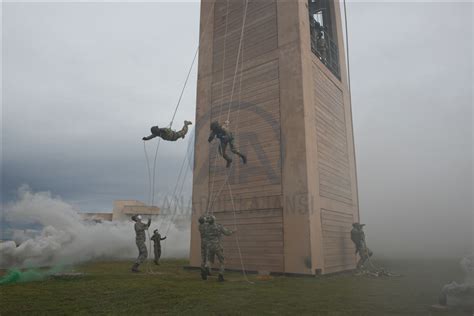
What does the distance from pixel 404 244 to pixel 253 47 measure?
25298 mm

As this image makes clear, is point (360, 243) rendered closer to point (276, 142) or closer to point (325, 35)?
point (276, 142)

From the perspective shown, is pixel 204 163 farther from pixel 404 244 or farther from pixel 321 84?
pixel 404 244

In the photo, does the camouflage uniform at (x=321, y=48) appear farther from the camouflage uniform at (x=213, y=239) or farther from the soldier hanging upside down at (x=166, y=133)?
the camouflage uniform at (x=213, y=239)

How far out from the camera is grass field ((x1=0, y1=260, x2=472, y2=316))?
6.37 metres

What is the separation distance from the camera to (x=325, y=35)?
Result: 63.5ft

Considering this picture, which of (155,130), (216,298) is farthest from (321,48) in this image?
(216,298)

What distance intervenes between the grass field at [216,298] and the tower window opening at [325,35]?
12.3m

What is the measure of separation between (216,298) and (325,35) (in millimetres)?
17087

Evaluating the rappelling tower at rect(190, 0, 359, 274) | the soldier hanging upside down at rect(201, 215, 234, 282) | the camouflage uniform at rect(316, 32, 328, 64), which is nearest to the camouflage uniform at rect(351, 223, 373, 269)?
the rappelling tower at rect(190, 0, 359, 274)

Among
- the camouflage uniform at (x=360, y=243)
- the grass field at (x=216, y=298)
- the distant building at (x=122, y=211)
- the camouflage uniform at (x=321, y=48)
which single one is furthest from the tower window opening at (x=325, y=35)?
the distant building at (x=122, y=211)

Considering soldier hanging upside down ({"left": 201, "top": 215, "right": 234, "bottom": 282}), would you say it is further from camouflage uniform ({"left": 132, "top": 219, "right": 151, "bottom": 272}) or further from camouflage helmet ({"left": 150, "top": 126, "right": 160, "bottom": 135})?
camouflage uniform ({"left": 132, "top": 219, "right": 151, "bottom": 272})

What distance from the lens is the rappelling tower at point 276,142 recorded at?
43.1 ft

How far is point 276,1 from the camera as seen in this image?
620 inches

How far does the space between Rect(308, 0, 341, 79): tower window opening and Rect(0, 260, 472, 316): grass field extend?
1229cm
